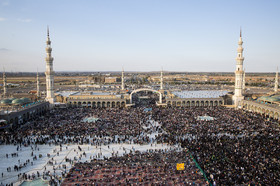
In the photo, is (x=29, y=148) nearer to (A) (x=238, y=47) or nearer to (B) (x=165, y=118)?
(B) (x=165, y=118)

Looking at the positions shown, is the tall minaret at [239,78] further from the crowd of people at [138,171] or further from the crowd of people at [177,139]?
the crowd of people at [138,171]

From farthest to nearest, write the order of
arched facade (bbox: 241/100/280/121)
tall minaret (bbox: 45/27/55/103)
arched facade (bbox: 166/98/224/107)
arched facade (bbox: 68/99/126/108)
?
arched facade (bbox: 166/98/224/107)
arched facade (bbox: 68/99/126/108)
tall minaret (bbox: 45/27/55/103)
arched facade (bbox: 241/100/280/121)

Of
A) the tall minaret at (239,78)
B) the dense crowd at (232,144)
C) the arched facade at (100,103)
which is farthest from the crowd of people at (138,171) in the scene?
the tall minaret at (239,78)

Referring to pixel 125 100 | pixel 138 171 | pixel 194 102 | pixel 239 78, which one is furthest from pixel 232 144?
pixel 125 100

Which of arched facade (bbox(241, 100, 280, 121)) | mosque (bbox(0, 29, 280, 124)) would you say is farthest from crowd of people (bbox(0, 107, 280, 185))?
mosque (bbox(0, 29, 280, 124))

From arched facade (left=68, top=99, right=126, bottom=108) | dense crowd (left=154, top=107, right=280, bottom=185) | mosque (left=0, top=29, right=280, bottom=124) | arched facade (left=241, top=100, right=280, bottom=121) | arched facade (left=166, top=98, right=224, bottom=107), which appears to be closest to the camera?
dense crowd (left=154, top=107, right=280, bottom=185)

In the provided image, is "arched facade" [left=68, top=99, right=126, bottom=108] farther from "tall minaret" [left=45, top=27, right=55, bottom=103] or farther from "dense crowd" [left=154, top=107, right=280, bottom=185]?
"dense crowd" [left=154, top=107, right=280, bottom=185]

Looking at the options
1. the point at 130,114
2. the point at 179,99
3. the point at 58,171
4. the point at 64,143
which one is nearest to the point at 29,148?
the point at 64,143

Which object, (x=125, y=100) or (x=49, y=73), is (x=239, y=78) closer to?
(x=125, y=100)
